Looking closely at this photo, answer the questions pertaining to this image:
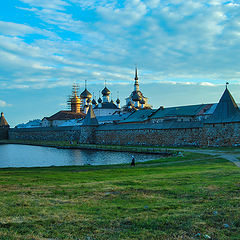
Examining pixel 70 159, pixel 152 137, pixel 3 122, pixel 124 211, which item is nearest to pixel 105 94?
pixel 3 122

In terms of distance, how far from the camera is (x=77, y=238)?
15.7 feet

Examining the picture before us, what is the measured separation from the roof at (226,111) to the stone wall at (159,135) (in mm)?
499

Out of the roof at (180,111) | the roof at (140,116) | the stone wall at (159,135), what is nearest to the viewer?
the stone wall at (159,135)

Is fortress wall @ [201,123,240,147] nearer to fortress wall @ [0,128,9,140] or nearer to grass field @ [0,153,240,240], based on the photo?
grass field @ [0,153,240,240]

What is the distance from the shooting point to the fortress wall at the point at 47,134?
199 feet

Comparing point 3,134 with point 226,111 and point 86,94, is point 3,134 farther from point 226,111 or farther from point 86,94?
point 226,111

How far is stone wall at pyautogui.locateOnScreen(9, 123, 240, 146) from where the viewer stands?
96.3ft

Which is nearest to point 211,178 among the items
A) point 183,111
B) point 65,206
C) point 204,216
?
point 204,216

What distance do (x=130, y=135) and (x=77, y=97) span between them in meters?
57.7

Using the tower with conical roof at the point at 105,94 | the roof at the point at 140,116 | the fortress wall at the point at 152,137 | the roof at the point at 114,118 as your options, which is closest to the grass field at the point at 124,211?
the fortress wall at the point at 152,137

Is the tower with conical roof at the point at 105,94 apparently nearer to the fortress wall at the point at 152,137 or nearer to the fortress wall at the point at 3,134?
the fortress wall at the point at 3,134

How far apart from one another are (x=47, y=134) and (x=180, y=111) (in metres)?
31.3

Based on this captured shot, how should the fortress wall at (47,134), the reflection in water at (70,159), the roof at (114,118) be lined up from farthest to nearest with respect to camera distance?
the roof at (114,118)
the fortress wall at (47,134)
the reflection in water at (70,159)

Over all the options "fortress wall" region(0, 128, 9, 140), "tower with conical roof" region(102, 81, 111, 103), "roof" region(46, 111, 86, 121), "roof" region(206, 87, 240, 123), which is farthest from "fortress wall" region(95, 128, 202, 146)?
"fortress wall" region(0, 128, 9, 140)
